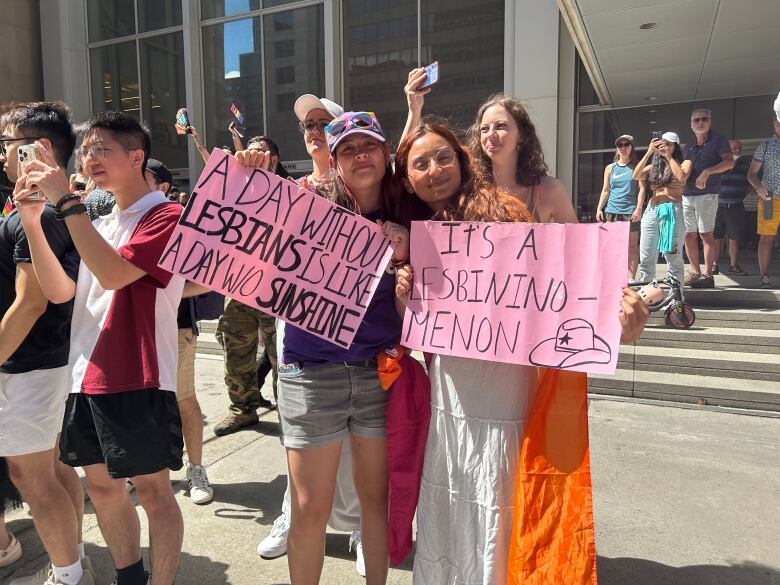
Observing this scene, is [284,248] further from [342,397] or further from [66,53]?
[66,53]

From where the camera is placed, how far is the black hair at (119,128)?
2.00m

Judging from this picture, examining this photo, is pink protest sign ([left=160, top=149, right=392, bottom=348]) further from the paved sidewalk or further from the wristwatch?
the paved sidewalk

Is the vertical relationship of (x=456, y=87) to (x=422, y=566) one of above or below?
above

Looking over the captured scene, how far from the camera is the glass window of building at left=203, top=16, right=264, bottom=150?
12.8 m

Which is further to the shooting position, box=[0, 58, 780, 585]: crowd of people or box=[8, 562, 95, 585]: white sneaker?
box=[8, 562, 95, 585]: white sneaker

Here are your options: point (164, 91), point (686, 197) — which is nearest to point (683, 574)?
point (686, 197)

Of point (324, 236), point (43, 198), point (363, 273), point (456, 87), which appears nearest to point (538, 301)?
point (363, 273)

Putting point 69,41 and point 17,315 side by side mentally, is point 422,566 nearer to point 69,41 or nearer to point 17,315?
point 17,315

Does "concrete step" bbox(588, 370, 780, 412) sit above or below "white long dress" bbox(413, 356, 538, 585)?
below

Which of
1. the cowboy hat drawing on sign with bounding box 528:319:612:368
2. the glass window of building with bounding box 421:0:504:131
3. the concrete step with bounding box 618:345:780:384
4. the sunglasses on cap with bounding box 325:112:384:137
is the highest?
the glass window of building with bounding box 421:0:504:131

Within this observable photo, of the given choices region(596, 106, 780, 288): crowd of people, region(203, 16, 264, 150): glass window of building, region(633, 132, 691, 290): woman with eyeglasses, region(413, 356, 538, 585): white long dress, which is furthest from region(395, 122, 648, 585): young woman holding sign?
region(203, 16, 264, 150): glass window of building

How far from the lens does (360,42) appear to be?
1117 cm

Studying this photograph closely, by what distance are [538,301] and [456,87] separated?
30.1 ft

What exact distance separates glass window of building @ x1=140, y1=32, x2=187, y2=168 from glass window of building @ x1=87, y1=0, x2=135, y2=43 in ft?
2.66
